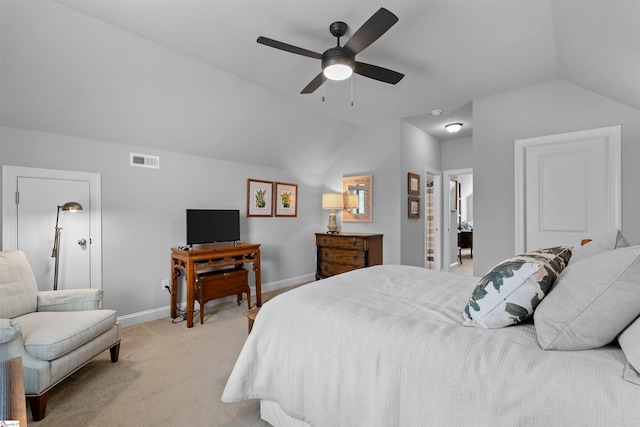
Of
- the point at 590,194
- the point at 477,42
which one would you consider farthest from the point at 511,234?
the point at 477,42

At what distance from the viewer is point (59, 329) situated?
1.92 meters

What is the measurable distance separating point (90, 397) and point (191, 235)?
5.99 feet

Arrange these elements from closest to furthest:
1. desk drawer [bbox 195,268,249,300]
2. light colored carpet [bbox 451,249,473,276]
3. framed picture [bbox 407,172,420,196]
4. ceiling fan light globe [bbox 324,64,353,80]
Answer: ceiling fan light globe [bbox 324,64,353,80] → desk drawer [bbox 195,268,249,300] → framed picture [bbox 407,172,420,196] → light colored carpet [bbox 451,249,473,276]

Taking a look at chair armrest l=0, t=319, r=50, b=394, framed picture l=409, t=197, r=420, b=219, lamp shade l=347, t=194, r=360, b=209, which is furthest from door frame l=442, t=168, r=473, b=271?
chair armrest l=0, t=319, r=50, b=394

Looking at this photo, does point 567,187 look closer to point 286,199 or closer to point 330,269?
point 330,269

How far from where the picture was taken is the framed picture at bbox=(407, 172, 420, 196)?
472cm

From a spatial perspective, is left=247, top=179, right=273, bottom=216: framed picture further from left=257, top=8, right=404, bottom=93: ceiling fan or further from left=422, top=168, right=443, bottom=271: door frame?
left=422, top=168, right=443, bottom=271: door frame

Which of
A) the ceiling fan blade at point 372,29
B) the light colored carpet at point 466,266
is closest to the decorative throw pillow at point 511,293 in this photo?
the ceiling fan blade at point 372,29

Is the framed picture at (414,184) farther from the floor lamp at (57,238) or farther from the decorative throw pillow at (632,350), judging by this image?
the floor lamp at (57,238)

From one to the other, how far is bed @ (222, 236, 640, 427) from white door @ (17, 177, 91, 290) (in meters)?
2.44

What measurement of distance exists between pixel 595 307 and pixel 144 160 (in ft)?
12.7

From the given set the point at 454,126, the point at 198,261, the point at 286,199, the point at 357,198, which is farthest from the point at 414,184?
the point at 198,261

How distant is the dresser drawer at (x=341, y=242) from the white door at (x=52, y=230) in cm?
297

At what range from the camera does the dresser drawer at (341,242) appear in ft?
14.3
